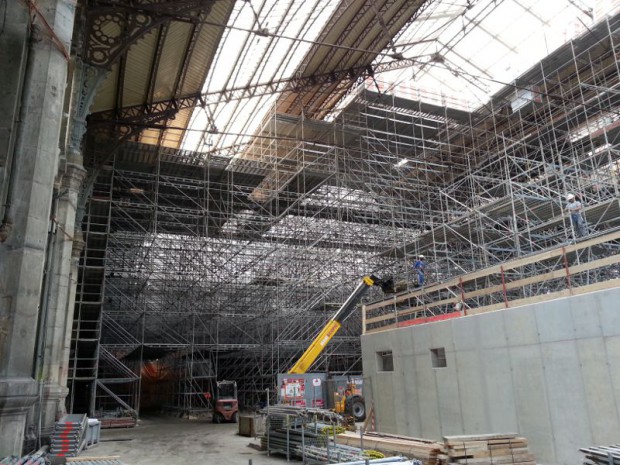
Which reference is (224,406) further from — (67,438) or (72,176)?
(72,176)

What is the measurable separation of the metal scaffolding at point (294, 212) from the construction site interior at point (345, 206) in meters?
0.20

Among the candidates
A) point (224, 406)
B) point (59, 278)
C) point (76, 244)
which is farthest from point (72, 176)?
point (224, 406)

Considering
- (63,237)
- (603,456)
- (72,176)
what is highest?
(72,176)

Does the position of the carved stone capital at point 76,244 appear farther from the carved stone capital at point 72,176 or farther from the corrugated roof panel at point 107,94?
the corrugated roof panel at point 107,94

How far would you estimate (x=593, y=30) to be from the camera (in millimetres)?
21656

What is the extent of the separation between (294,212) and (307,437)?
18504 millimetres

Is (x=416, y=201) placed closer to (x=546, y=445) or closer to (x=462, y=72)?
(x=462, y=72)

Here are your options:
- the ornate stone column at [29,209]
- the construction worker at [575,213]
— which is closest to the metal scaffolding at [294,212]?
the construction worker at [575,213]

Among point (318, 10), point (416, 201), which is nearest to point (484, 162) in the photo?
point (416, 201)

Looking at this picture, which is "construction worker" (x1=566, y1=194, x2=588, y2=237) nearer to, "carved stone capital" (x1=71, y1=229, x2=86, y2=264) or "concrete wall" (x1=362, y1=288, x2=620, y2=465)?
"concrete wall" (x1=362, y1=288, x2=620, y2=465)

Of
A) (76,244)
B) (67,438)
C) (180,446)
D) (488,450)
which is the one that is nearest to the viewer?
(488,450)

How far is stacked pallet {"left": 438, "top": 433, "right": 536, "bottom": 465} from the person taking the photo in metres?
9.54

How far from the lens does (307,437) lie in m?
14.1

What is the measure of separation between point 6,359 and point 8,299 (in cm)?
76
